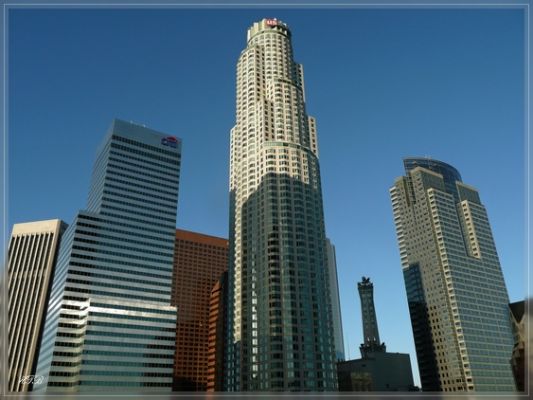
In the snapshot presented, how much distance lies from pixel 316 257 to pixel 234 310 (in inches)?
1275

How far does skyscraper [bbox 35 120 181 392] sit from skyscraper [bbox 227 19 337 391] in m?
33.3

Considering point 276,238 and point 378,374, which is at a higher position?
point 276,238

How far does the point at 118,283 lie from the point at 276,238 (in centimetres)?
6535

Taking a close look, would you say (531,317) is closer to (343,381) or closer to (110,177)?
(343,381)

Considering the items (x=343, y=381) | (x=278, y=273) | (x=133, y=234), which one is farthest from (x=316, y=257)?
(x=133, y=234)

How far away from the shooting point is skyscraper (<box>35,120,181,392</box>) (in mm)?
151250

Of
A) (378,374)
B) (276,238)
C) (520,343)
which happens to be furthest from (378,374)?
(520,343)

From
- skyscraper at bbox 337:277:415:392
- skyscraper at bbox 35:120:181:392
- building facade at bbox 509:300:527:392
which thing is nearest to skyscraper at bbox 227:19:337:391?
skyscraper at bbox 35:120:181:392

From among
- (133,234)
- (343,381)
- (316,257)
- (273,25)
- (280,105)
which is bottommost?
(343,381)

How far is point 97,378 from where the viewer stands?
486 ft

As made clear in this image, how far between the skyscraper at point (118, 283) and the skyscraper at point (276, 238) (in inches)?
1309

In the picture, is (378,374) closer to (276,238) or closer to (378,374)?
(378,374)

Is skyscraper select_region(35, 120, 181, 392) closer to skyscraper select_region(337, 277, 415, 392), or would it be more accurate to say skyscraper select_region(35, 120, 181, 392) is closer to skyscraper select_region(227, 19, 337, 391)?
skyscraper select_region(227, 19, 337, 391)

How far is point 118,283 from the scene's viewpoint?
168m
